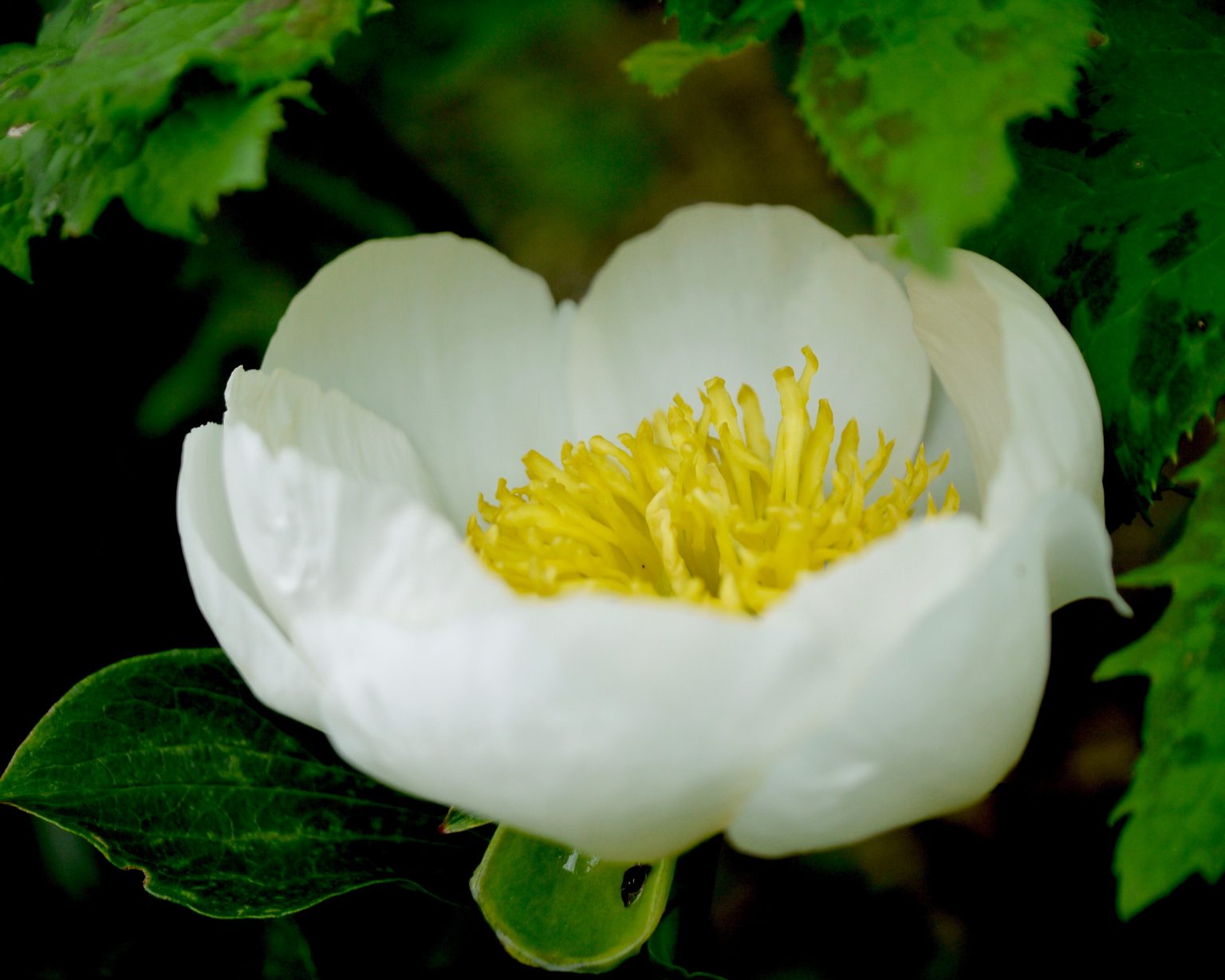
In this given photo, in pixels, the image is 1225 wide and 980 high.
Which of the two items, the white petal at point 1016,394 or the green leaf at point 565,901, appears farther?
the green leaf at point 565,901

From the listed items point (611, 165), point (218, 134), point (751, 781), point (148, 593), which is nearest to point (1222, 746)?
point (751, 781)

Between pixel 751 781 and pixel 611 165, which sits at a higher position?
pixel 751 781

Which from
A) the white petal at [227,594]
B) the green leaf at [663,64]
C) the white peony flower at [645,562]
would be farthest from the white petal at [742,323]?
the white petal at [227,594]

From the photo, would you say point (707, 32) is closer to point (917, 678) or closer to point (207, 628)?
point (917, 678)

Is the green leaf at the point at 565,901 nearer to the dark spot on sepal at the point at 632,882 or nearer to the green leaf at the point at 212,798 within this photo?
the dark spot on sepal at the point at 632,882

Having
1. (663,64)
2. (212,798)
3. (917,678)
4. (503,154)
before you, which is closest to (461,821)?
(212,798)

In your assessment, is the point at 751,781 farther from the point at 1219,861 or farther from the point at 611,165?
the point at 611,165
